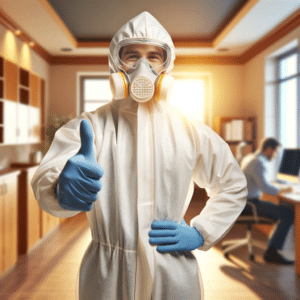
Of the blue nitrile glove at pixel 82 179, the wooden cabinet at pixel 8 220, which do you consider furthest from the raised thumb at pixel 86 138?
the wooden cabinet at pixel 8 220

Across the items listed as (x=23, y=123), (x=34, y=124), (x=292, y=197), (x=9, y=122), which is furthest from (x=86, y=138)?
(x=34, y=124)

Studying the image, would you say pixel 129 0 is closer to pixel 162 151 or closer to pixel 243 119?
pixel 243 119

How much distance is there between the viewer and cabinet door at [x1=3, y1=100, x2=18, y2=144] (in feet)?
10.9

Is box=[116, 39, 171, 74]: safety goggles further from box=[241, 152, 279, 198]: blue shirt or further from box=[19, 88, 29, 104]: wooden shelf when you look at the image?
box=[19, 88, 29, 104]: wooden shelf

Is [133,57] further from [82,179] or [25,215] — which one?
[25,215]

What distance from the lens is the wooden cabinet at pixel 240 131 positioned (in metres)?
5.35

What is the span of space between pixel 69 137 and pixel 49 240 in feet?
10.7

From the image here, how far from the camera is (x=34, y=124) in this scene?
4324mm

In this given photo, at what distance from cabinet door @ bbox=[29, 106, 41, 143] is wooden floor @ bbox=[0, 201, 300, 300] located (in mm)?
1511

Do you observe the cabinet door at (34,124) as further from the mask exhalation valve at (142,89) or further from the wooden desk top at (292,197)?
the mask exhalation valve at (142,89)

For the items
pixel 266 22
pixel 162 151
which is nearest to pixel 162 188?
pixel 162 151

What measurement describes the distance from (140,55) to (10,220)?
251cm

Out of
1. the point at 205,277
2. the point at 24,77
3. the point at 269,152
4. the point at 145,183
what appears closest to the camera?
the point at 145,183

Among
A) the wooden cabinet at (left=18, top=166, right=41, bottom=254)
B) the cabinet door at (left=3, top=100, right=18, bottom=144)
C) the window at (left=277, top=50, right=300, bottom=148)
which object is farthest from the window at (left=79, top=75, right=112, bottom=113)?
the window at (left=277, top=50, right=300, bottom=148)
